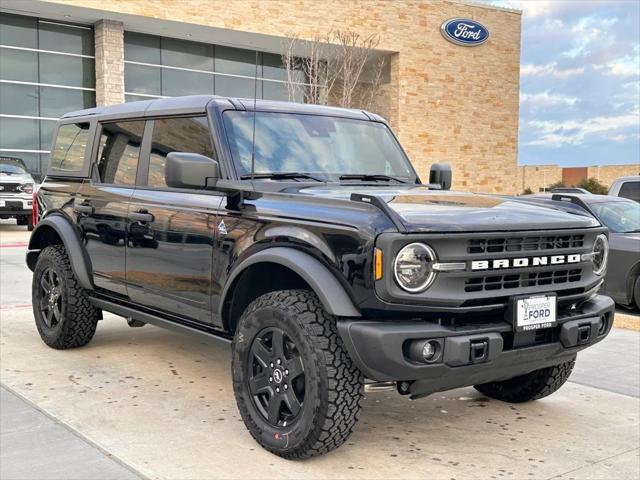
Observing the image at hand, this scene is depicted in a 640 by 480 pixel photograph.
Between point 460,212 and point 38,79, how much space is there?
2589 centimetres

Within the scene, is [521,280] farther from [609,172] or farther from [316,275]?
[609,172]

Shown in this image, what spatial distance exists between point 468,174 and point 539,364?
3272 centimetres

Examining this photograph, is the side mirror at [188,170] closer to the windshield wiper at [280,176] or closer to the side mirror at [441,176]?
the windshield wiper at [280,176]

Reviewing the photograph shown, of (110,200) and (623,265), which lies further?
(623,265)

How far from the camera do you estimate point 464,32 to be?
34.6 m

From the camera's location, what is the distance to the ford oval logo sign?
3403cm

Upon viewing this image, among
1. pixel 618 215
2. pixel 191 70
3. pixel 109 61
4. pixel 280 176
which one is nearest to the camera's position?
pixel 280 176

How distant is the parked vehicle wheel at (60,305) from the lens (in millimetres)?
5613

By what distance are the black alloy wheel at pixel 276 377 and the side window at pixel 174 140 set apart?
4.30ft

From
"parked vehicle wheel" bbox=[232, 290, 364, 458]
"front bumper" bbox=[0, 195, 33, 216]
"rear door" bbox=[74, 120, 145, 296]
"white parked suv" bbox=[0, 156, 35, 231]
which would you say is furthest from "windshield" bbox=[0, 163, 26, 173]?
"parked vehicle wheel" bbox=[232, 290, 364, 458]

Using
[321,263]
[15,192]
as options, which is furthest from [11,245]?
[321,263]

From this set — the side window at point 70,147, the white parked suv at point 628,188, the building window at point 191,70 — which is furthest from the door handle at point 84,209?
the building window at point 191,70

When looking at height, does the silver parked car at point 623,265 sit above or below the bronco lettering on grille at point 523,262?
below

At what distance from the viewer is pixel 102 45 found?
86.5 ft
